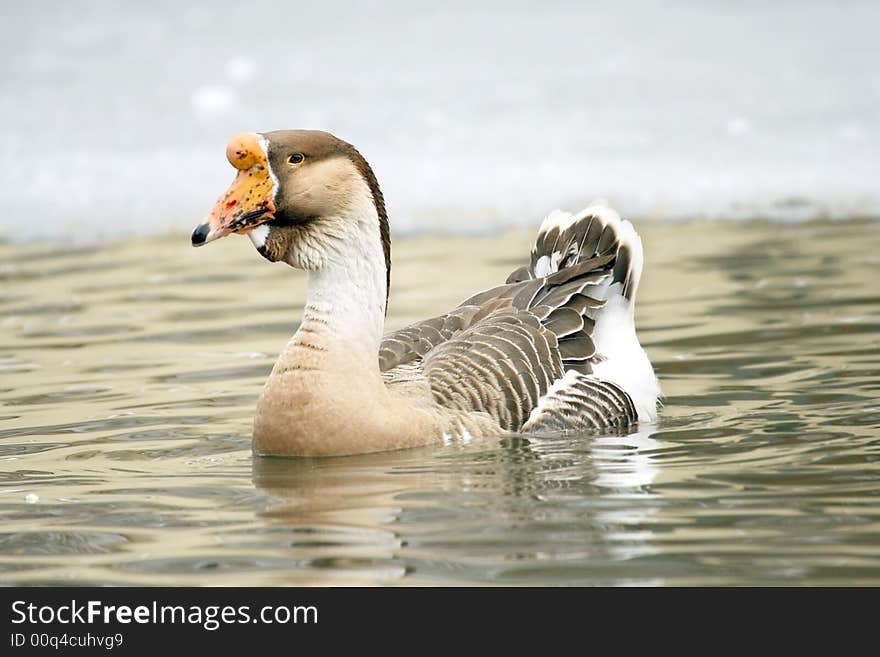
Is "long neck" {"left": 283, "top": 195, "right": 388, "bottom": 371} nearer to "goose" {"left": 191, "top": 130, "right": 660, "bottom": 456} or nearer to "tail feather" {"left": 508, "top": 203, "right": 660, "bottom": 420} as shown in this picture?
"goose" {"left": 191, "top": 130, "right": 660, "bottom": 456}

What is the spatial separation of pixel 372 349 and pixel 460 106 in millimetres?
11691

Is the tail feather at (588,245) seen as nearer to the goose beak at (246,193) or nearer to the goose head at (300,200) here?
the goose head at (300,200)

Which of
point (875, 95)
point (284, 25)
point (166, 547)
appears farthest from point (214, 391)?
point (284, 25)

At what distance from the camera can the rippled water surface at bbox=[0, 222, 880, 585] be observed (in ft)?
17.5

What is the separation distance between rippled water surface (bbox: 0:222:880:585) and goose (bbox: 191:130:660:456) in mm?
185

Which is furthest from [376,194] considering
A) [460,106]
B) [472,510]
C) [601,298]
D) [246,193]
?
[460,106]

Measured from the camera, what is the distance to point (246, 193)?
698cm

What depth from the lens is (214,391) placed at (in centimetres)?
940

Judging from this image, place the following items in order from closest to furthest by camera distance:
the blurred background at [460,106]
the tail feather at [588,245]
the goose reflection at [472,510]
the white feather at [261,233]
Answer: the goose reflection at [472,510], the white feather at [261,233], the tail feather at [588,245], the blurred background at [460,106]

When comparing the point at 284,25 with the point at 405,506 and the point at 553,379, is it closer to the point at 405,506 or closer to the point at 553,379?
the point at 553,379

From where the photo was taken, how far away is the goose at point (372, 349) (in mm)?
7078

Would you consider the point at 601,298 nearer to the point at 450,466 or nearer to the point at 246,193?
the point at 450,466

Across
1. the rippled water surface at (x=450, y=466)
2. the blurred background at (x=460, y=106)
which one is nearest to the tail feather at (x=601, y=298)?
the rippled water surface at (x=450, y=466)
